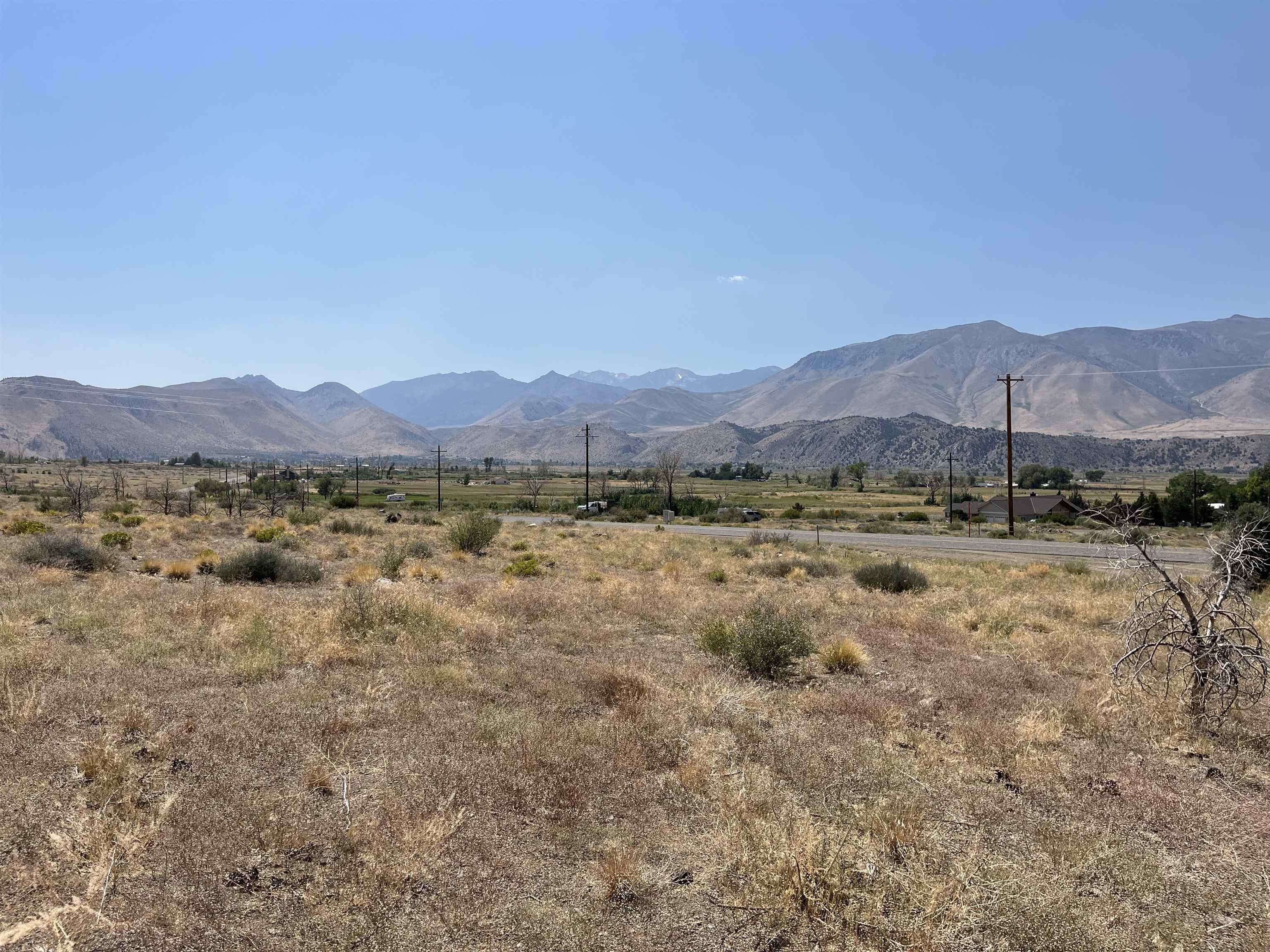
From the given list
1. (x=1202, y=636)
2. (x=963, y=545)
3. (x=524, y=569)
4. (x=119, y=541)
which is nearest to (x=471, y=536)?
(x=524, y=569)

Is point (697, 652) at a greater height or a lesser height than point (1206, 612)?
lesser

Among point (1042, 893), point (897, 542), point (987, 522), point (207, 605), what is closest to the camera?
point (1042, 893)

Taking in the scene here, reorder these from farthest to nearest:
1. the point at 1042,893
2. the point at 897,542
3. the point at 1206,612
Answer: the point at 897,542, the point at 1206,612, the point at 1042,893

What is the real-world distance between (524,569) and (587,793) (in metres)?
16.8

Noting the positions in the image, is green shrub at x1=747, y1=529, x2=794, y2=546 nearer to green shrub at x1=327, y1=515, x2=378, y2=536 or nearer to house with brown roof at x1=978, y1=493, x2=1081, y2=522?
green shrub at x1=327, y1=515, x2=378, y2=536

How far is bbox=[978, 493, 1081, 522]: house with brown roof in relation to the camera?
216 feet

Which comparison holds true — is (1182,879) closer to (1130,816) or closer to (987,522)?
(1130,816)

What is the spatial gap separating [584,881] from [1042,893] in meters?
3.12

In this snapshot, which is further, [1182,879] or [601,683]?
[601,683]

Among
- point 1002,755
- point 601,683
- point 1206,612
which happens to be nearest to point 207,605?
point 601,683

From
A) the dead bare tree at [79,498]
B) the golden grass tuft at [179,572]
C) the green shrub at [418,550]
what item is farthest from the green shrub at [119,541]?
the dead bare tree at [79,498]

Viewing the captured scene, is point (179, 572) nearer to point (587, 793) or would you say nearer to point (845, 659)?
point (845, 659)

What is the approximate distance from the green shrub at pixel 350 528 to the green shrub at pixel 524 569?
49.7ft

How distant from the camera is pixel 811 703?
9836mm
